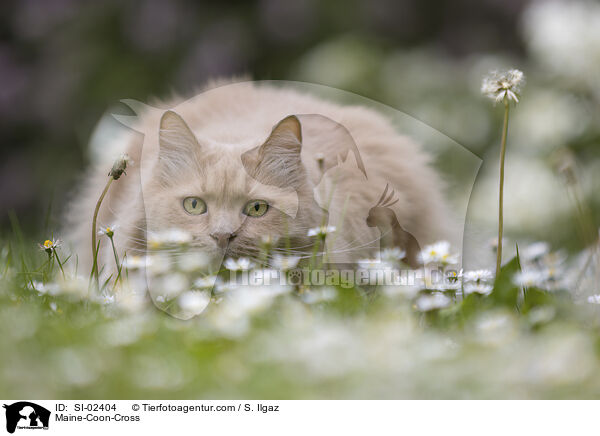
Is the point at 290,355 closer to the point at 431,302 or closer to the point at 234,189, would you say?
the point at 431,302

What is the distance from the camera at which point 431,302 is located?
46.8 inches

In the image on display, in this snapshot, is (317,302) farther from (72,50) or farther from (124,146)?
(72,50)

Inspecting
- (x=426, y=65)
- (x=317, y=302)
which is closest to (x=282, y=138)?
(x=317, y=302)

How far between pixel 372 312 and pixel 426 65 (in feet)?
7.14

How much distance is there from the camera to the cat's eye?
4.52 ft

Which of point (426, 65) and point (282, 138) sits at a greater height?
point (426, 65)
